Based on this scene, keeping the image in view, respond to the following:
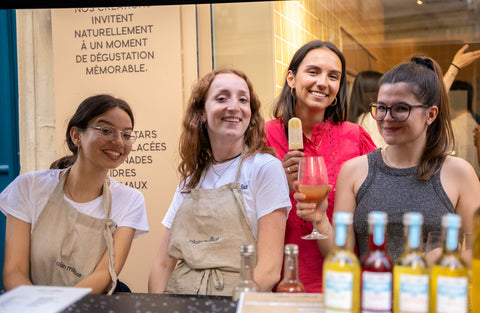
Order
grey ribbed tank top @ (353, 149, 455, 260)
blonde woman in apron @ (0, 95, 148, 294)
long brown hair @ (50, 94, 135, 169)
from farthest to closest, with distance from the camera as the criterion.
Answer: long brown hair @ (50, 94, 135, 169) < blonde woman in apron @ (0, 95, 148, 294) < grey ribbed tank top @ (353, 149, 455, 260)

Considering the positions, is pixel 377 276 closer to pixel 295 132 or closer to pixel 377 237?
pixel 377 237

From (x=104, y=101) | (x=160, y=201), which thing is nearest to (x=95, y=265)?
(x=104, y=101)

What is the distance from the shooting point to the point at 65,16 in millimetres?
3281

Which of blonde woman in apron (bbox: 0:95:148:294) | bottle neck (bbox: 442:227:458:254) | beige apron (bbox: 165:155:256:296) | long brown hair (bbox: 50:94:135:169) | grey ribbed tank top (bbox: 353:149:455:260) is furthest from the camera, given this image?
long brown hair (bbox: 50:94:135:169)

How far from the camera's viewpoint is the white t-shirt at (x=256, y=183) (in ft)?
5.89

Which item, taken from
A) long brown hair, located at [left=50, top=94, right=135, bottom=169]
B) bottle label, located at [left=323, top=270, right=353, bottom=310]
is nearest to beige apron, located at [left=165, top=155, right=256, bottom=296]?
long brown hair, located at [left=50, top=94, right=135, bottom=169]

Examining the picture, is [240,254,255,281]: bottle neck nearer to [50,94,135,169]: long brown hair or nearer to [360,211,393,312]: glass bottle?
[360,211,393,312]: glass bottle

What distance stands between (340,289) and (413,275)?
14 cm

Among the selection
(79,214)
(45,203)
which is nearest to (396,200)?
(79,214)

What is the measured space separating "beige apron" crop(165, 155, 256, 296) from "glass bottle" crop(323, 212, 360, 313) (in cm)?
82

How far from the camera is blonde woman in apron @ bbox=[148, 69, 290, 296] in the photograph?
1.76 metres

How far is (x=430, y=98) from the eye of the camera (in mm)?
1688

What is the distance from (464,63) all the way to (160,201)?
2.10 meters

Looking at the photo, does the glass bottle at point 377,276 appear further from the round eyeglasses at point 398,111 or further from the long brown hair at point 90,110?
the long brown hair at point 90,110
